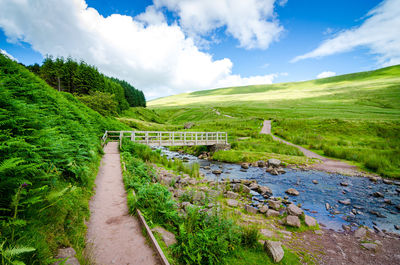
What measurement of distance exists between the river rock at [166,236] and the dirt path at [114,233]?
1.59ft

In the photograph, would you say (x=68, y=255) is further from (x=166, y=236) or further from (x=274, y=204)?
(x=274, y=204)

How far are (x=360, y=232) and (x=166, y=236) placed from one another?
8.28 metres

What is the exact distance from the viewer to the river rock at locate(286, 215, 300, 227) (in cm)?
779

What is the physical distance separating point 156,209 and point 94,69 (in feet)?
214

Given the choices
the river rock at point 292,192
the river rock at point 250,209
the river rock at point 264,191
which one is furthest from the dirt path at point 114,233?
the river rock at point 292,192

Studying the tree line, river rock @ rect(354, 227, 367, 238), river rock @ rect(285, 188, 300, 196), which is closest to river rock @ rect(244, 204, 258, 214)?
river rock @ rect(354, 227, 367, 238)

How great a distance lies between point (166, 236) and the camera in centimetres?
525

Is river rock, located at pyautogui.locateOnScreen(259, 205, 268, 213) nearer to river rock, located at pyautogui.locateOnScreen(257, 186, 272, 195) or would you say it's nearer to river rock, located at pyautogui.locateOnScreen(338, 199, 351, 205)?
river rock, located at pyautogui.locateOnScreen(257, 186, 272, 195)

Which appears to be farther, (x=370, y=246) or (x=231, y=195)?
(x=231, y=195)

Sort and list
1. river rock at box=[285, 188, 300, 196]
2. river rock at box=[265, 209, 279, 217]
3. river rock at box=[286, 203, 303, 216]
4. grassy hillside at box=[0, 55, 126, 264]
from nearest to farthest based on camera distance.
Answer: grassy hillside at box=[0, 55, 126, 264] → river rock at box=[286, 203, 303, 216] → river rock at box=[265, 209, 279, 217] → river rock at box=[285, 188, 300, 196]

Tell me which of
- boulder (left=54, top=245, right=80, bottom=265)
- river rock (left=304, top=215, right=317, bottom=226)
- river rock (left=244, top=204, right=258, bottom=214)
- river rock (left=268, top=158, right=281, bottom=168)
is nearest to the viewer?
boulder (left=54, top=245, right=80, bottom=265)

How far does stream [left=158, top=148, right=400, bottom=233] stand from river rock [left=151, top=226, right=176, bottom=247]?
6.52m

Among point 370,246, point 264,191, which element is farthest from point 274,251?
point 264,191

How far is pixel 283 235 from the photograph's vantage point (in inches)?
282
